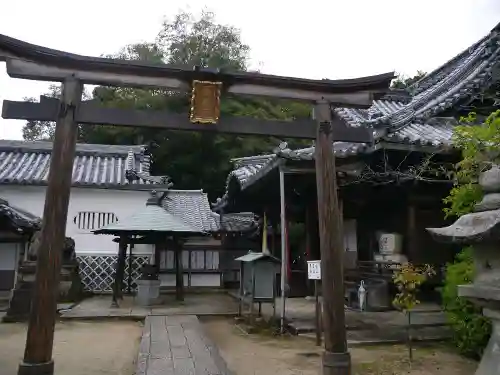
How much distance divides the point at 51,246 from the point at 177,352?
2514 millimetres

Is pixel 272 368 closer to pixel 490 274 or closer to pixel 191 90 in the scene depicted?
pixel 490 274

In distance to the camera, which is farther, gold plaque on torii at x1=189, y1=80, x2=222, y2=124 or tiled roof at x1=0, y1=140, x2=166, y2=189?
tiled roof at x1=0, y1=140, x2=166, y2=189

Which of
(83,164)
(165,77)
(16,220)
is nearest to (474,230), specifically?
(165,77)

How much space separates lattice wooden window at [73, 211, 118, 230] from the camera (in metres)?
17.0

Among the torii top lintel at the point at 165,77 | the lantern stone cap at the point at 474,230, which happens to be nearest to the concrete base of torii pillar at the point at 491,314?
the lantern stone cap at the point at 474,230

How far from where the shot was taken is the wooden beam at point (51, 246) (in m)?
4.86

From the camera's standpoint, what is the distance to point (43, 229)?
16.6 ft

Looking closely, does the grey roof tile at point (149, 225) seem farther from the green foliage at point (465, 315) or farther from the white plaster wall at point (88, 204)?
the green foliage at point (465, 315)

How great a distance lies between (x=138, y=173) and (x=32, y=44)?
13506 millimetres

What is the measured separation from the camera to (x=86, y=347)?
24.8 ft

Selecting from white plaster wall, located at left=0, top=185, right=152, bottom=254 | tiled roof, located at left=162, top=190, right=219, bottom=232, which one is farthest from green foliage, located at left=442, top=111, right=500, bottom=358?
white plaster wall, located at left=0, top=185, right=152, bottom=254

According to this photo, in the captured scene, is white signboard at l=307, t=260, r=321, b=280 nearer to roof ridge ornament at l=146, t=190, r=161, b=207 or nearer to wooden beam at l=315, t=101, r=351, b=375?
wooden beam at l=315, t=101, r=351, b=375

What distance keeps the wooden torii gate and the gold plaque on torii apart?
1cm

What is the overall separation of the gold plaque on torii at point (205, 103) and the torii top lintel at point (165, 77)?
106mm
